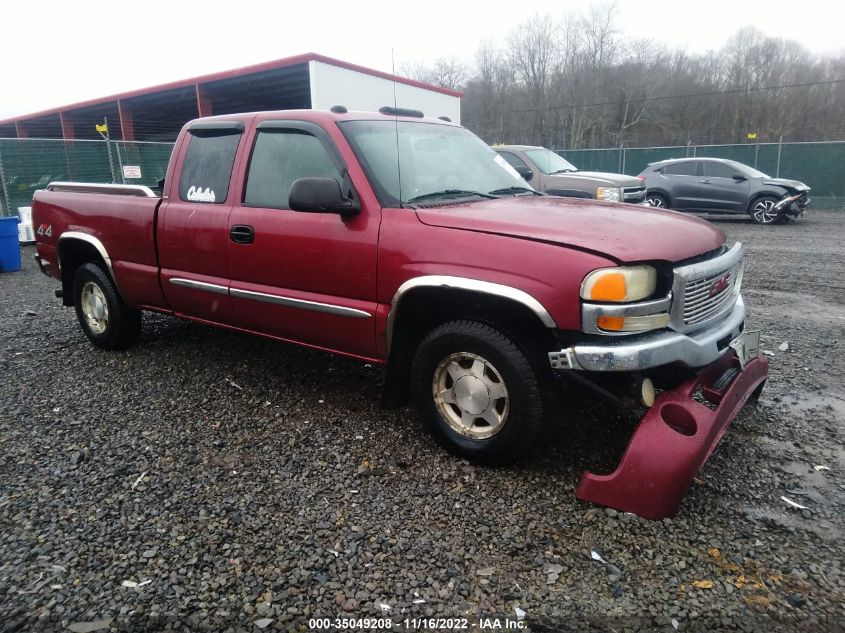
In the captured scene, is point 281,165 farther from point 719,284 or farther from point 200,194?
point 719,284

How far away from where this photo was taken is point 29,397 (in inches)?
169

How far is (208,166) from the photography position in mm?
4285

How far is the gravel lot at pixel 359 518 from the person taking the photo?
2.28 m

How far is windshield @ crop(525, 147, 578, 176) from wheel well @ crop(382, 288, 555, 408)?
8457 millimetres

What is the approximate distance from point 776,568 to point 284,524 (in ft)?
6.85

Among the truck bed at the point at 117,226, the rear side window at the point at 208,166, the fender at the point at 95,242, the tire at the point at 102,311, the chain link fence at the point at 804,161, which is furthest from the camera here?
the chain link fence at the point at 804,161

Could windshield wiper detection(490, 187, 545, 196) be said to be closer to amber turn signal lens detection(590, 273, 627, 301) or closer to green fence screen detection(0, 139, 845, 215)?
amber turn signal lens detection(590, 273, 627, 301)

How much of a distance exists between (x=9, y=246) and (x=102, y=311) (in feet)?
21.0

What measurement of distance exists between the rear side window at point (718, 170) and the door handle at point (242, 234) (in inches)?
575

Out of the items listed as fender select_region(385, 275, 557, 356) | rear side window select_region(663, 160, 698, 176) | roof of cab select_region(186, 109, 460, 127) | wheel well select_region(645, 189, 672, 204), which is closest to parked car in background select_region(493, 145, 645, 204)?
wheel well select_region(645, 189, 672, 204)

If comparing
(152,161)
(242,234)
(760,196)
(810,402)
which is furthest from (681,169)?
(242,234)

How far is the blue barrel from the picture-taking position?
387 inches

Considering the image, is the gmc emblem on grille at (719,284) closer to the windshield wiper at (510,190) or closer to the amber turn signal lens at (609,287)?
the amber turn signal lens at (609,287)

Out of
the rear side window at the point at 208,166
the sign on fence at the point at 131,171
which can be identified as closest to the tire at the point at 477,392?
the rear side window at the point at 208,166
